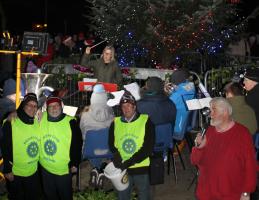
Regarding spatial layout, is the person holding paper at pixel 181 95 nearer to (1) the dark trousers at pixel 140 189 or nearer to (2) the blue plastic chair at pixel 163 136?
(2) the blue plastic chair at pixel 163 136

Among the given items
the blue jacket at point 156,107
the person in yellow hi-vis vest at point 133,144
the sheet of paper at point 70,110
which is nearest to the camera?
the person in yellow hi-vis vest at point 133,144

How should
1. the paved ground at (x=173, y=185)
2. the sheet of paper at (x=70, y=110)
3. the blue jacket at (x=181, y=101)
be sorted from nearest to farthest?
the sheet of paper at (x=70, y=110) → the paved ground at (x=173, y=185) → the blue jacket at (x=181, y=101)

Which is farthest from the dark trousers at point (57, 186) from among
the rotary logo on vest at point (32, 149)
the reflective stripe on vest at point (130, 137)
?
the reflective stripe on vest at point (130, 137)

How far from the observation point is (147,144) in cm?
634

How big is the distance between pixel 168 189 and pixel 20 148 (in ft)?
9.33

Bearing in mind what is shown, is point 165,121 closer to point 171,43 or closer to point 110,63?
point 110,63

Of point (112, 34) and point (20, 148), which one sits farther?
point (112, 34)

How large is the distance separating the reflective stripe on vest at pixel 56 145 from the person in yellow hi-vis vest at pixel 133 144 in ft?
2.01

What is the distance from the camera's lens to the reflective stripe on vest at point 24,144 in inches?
245

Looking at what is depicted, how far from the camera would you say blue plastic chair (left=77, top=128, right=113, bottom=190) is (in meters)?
7.51

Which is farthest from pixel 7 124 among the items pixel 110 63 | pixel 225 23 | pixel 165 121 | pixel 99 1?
pixel 225 23

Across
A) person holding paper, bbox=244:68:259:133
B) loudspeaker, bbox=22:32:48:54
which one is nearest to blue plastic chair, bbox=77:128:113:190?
loudspeaker, bbox=22:32:48:54

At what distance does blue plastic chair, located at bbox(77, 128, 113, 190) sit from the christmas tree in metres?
7.29

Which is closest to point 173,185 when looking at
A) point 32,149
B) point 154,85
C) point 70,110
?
point 154,85
